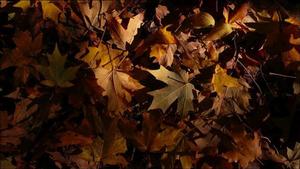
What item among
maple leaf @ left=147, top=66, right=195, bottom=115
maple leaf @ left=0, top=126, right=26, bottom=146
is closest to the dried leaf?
maple leaf @ left=147, top=66, right=195, bottom=115

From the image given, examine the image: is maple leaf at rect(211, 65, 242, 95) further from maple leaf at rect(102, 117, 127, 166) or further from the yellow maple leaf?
the yellow maple leaf

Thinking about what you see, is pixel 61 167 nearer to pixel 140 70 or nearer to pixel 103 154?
pixel 103 154

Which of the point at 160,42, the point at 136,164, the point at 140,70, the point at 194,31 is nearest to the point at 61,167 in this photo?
the point at 136,164

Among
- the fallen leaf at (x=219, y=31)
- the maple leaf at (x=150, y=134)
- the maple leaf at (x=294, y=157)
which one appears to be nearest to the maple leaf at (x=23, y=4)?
the maple leaf at (x=150, y=134)

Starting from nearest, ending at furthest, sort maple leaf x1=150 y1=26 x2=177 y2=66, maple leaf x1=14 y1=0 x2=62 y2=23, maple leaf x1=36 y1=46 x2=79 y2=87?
maple leaf x1=36 y1=46 x2=79 y2=87
maple leaf x1=14 y1=0 x2=62 y2=23
maple leaf x1=150 y1=26 x2=177 y2=66

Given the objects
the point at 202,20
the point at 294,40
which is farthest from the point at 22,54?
the point at 294,40

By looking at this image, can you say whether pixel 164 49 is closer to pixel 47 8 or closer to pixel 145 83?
pixel 145 83
